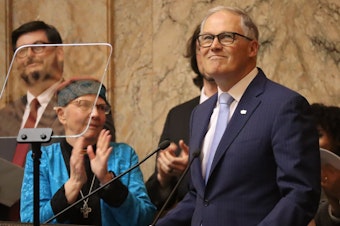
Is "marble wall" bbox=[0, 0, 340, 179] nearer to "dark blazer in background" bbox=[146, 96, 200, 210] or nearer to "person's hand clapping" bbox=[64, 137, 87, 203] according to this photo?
"dark blazer in background" bbox=[146, 96, 200, 210]

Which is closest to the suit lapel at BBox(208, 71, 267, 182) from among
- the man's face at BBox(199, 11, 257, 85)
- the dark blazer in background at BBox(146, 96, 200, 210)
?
the man's face at BBox(199, 11, 257, 85)

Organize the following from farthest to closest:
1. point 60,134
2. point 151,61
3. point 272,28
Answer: point 151,61, point 272,28, point 60,134

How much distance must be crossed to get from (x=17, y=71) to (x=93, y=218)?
4.08 ft

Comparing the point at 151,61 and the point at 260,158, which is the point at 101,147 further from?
the point at 151,61

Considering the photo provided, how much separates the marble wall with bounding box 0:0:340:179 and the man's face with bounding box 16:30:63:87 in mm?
2092

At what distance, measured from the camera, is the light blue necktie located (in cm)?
293

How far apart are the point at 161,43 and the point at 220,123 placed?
2.39m

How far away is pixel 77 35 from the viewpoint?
555 centimetres

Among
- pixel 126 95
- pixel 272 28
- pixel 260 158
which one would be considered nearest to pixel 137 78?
pixel 126 95

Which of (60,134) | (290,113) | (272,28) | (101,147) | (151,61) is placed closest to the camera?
(60,134)

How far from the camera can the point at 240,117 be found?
2.87 m

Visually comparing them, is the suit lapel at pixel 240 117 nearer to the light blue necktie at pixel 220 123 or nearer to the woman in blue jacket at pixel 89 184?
the light blue necktie at pixel 220 123

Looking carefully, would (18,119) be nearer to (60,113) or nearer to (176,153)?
(60,113)

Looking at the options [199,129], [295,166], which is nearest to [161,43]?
[199,129]
